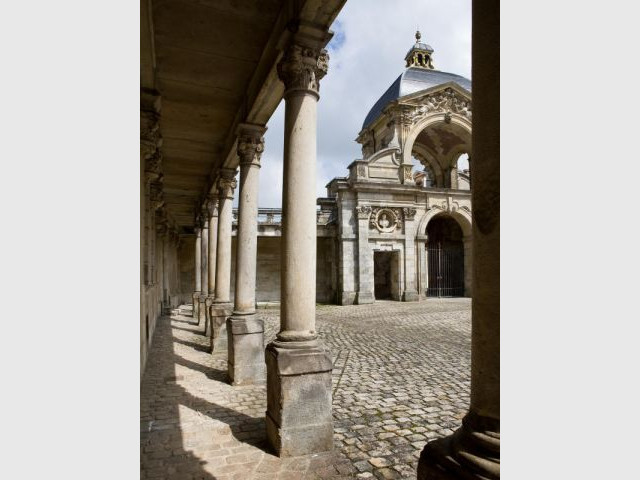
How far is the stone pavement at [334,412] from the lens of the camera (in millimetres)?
3406

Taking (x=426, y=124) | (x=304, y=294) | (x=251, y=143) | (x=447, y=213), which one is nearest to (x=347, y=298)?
(x=447, y=213)

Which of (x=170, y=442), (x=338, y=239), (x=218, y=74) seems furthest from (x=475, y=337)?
(x=338, y=239)

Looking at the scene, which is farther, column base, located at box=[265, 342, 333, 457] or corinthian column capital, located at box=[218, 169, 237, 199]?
corinthian column capital, located at box=[218, 169, 237, 199]

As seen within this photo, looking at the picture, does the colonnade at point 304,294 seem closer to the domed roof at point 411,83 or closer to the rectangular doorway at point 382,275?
the rectangular doorway at point 382,275

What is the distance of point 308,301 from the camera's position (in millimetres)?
3986

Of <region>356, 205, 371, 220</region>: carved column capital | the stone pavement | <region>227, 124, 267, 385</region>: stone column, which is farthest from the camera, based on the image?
<region>356, 205, 371, 220</region>: carved column capital

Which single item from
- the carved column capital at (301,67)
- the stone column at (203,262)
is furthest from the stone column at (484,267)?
the stone column at (203,262)

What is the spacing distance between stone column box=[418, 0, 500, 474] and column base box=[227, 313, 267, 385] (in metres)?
4.50

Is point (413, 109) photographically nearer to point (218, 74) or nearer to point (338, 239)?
point (338, 239)

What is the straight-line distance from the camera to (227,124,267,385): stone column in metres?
6.12

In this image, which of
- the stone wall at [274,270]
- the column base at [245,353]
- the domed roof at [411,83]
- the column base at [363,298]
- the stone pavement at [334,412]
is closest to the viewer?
the stone pavement at [334,412]

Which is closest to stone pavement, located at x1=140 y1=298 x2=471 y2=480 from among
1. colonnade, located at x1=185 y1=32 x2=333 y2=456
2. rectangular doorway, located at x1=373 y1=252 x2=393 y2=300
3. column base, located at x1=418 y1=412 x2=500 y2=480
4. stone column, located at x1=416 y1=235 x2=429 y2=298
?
colonnade, located at x1=185 y1=32 x2=333 y2=456

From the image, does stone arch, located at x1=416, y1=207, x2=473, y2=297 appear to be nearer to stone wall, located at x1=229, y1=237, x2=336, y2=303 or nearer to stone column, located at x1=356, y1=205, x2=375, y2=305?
stone column, located at x1=356, y1=205, x2=375, y2=305

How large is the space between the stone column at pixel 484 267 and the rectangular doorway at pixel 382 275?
22813 millimetres
